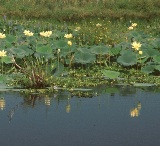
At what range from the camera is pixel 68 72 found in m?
8.72

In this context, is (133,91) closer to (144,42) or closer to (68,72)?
(68,72)

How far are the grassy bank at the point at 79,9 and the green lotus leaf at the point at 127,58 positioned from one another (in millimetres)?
9727

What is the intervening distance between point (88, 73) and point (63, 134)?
3123 millimetres

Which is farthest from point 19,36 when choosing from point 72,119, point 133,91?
point 72,119

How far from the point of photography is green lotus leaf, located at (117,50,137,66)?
A: 8930mm

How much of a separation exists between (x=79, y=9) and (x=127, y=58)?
10.6m

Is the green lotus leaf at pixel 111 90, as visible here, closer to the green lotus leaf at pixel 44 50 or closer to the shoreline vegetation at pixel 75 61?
the shoreline vegetation at pixel 75 61

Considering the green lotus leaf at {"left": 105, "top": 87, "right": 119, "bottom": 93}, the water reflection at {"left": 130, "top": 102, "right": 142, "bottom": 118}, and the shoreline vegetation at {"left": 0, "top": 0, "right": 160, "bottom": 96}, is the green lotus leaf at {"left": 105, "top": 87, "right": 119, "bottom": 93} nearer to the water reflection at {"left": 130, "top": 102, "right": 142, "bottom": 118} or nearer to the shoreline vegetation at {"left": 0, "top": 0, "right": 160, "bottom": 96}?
the shoreline vegetation at {"left": 0, "top": 0, "right": 160, "bottom": 96}

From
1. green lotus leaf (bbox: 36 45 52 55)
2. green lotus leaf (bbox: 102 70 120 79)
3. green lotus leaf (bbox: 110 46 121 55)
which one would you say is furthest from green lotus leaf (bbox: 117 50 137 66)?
green lotus leaf (bbox: 36 45 52 55)

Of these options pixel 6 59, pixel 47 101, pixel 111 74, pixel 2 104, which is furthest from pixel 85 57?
pixel 2 104

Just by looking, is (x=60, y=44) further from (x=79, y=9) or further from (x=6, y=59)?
(x=79, y=9)

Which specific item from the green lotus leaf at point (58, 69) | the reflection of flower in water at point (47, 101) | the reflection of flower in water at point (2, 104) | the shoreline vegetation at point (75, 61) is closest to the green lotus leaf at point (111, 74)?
the shoreline vegetation at point (75, 61)

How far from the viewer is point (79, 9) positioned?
19.4 metres

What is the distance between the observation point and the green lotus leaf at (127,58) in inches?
352
